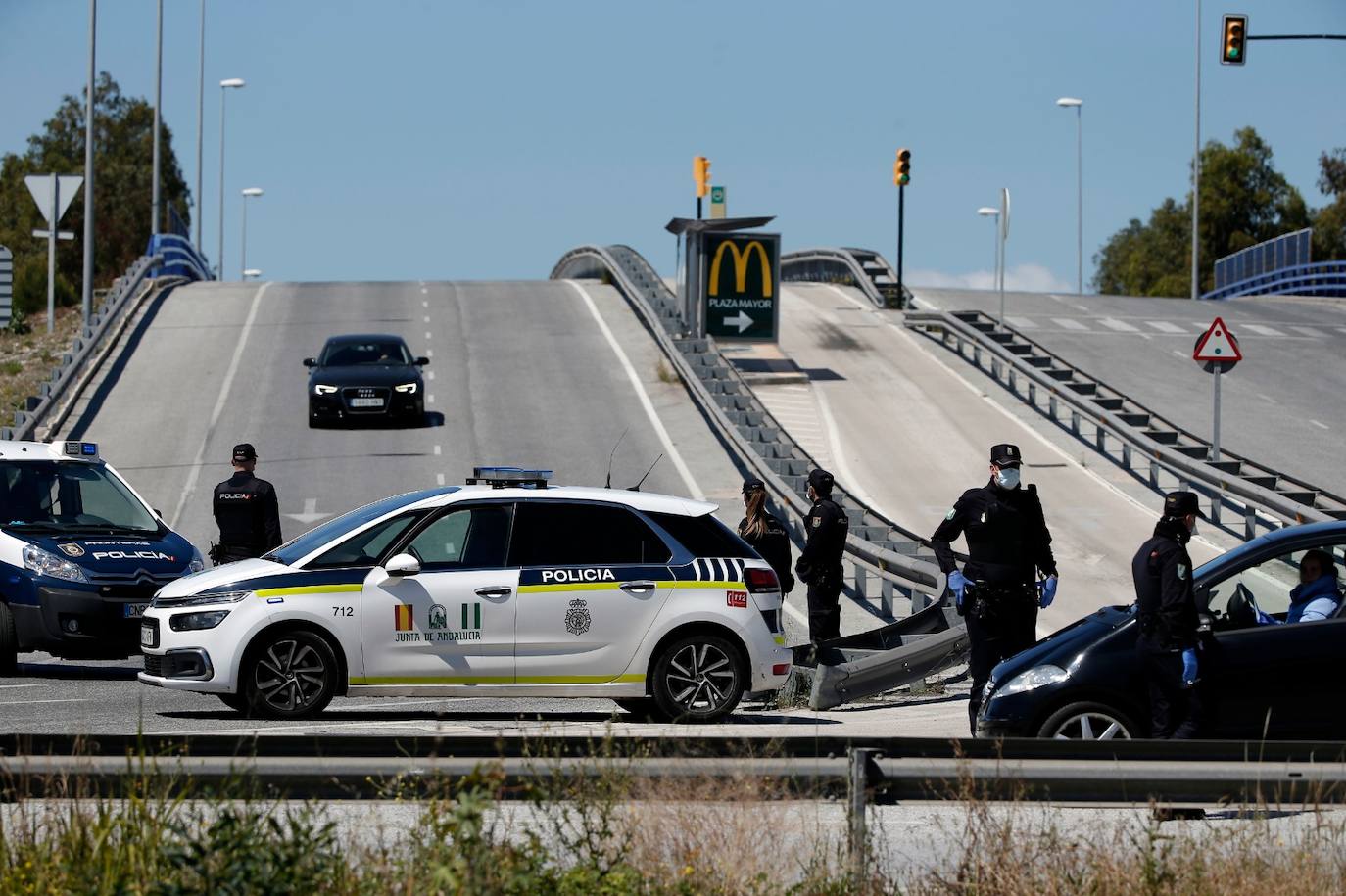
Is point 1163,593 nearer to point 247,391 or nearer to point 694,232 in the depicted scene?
point 247,391

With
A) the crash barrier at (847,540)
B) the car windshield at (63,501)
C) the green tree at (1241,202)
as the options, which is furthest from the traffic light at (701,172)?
the green tree at (1241,202)

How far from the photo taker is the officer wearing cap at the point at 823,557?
14.2 m

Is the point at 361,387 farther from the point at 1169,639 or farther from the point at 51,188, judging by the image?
the point at 1169,639

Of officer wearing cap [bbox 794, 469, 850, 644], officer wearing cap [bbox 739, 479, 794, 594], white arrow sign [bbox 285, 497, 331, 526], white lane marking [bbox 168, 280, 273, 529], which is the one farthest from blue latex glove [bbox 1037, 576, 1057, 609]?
white arrow sign [bbox 285, 497, 331, 526]

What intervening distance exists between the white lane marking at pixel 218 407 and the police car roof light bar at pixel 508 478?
7.07 m

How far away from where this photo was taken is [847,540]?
67.1 ft

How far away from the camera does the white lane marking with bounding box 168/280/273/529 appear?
24297 millimetres

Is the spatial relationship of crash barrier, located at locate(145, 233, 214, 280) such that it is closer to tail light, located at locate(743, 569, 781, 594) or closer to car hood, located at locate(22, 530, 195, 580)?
car hood, located at locate(22, 530, 195, 580)

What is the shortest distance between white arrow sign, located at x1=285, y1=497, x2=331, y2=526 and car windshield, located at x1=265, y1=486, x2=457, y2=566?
11098 mm

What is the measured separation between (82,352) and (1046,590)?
24.5m

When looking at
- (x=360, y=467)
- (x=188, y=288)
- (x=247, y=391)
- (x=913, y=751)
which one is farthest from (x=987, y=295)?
(x=913, y=751)

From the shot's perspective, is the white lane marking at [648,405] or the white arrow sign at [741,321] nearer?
the white lane marking at [648,405]

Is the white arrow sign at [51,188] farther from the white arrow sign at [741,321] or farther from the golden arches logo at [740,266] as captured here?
the white arrow sign at [741,321]

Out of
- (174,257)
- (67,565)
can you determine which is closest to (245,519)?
(67,565)
